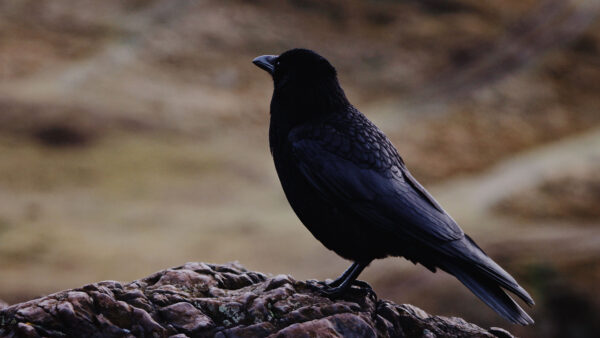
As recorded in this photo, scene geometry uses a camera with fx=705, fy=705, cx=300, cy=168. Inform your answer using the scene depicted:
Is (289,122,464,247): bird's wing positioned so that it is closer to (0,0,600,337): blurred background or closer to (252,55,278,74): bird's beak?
(252,55,278,74): bird's beak

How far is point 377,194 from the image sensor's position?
4.98 m

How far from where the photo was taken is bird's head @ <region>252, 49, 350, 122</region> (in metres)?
5.42

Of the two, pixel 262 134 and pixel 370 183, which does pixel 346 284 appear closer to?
pixel 370 183

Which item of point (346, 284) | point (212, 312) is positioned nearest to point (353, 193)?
point (346, 284)

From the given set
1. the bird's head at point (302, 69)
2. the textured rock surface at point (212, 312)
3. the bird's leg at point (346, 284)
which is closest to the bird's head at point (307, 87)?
the bird's head at point (302, 69)

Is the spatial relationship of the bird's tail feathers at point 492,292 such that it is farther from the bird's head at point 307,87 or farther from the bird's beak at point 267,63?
the bird's beak at point 267,63

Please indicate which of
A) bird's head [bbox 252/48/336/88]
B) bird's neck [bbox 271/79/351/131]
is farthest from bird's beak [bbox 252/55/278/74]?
bird's neck [bbox 271/79/351/131]

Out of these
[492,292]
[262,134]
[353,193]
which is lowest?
[492,292]

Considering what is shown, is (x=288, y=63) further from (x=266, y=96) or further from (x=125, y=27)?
(x=125, y=27)

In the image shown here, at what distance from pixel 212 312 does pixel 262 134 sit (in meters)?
21.0

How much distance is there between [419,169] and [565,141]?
6100mm

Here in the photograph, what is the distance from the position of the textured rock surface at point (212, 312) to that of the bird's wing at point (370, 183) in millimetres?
636

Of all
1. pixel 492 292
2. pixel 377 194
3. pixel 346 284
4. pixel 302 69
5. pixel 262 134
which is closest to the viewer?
pixel 492 292

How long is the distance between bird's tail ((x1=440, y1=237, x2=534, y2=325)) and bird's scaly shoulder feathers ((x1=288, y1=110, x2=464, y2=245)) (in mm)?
219
